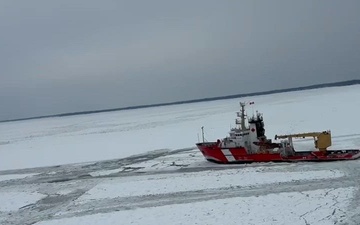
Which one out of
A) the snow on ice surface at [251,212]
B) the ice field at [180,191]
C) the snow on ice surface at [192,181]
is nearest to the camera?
the snow on ice surface at [251,212]

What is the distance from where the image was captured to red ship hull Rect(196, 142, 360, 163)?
53.3ft

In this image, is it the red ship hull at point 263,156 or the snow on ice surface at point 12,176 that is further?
the snow on ice surface at point 12,176

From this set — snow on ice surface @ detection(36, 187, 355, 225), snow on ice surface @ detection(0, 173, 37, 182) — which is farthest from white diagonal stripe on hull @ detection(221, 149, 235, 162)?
snow on ice surface @ detection(0, 173, 37, 182)

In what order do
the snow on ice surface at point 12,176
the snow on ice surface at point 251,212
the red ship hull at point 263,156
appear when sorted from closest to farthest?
the snow on ice surface at point 251,212 → the red ship hull at point 263,156 → the snow on ice surface at point 12,176

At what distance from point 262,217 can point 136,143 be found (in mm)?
20273

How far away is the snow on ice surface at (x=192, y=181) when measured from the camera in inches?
532

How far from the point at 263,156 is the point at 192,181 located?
3950mm

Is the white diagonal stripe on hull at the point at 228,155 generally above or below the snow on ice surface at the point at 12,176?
above

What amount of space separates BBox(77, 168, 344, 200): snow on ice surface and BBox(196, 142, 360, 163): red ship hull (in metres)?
1.54

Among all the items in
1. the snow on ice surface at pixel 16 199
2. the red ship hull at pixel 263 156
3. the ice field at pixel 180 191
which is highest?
the red ship hull at pixel 263 156

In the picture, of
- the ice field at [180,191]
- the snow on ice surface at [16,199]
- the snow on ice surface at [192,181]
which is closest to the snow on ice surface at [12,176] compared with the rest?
the ice field at [180,191]

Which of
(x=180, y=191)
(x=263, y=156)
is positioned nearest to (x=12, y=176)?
(x=180, y=191)

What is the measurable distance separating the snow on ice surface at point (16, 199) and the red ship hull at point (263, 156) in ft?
23.9

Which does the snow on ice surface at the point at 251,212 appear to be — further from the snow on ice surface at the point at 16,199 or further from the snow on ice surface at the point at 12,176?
the snow on ice surface at the point at 12,176
